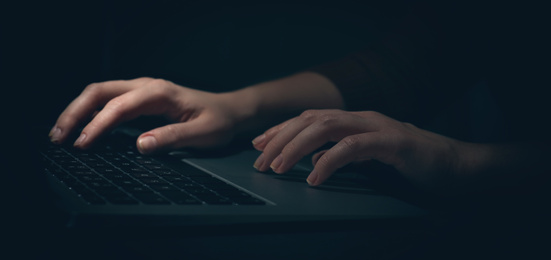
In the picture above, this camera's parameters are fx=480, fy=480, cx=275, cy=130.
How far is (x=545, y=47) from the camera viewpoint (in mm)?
726

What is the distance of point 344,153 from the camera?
53cm

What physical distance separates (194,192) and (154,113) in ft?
1.01

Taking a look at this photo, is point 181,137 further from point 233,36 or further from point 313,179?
point 233,36

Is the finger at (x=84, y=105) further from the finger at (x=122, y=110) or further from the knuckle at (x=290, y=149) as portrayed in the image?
the knuckle at (x=290, y=149)

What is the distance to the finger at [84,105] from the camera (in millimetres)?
648

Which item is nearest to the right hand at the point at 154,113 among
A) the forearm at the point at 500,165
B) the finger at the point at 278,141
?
the finger at the point at 278,141

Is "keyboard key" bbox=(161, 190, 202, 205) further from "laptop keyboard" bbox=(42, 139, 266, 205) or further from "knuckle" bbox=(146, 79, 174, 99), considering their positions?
"knuckle" bbox=(146, 79, 174, 99)

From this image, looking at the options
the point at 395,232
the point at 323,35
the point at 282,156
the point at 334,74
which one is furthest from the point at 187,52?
the point at 395,232

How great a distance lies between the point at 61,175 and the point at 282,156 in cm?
25

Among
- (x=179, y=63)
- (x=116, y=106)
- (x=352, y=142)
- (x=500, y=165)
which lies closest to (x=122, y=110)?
(x=116, y=106)

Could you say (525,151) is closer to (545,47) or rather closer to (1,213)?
(545,47)

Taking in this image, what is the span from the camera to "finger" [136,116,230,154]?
63 cm

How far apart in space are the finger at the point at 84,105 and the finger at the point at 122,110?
0.11 ft

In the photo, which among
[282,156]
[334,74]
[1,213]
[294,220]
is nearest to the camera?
[1,213]
